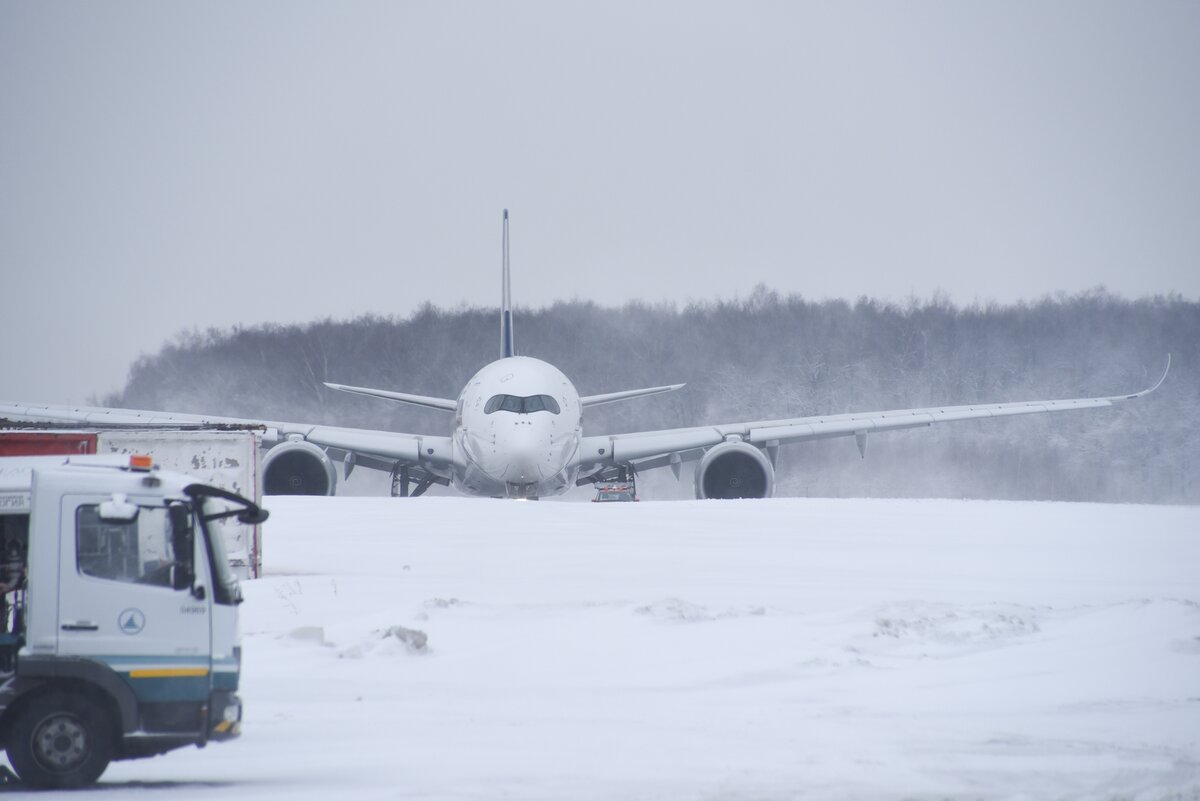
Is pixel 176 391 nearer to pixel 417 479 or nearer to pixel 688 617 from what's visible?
pixel 417 479

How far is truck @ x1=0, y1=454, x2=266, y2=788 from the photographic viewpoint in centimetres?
770

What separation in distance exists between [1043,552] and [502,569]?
725 centimetres

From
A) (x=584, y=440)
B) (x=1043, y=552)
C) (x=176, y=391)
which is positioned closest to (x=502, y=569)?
(x=1043, y=552)

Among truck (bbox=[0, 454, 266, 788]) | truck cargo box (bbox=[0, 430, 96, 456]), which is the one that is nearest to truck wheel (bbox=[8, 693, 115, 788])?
truck (bbox=[0, 454, 266, 788])

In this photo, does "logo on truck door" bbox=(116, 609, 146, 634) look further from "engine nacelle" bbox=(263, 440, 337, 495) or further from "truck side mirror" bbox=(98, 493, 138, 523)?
"engine nacelle" bbox=(263, 440, 337, 495)

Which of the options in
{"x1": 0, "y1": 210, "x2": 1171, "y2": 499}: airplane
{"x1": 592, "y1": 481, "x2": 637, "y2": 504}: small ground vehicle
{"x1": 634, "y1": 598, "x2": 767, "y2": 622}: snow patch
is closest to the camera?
{"x1": 634, "y1": 598, "x2": 767, "y2": 622}: snow patch

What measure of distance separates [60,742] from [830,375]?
67.7 meters

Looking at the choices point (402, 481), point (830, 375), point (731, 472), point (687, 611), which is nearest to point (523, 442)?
point (731, 472)

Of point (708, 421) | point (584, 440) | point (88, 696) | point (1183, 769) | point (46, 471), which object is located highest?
point (708, 421)

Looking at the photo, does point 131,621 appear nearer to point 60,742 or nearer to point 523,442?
point 60,742

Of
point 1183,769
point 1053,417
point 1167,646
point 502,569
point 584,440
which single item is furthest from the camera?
point 1053,417

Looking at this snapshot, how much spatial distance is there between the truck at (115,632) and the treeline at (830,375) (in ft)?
178

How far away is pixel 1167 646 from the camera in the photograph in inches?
459

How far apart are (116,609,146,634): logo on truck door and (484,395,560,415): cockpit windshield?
22441 millimetres
